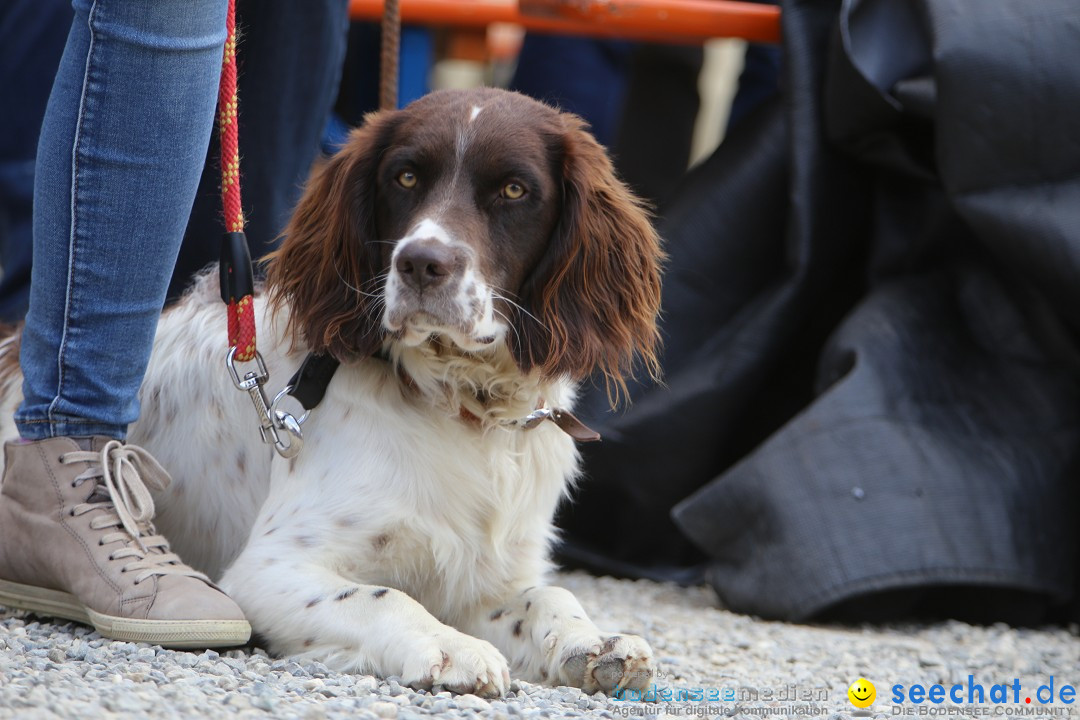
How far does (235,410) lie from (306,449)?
0.27 meters

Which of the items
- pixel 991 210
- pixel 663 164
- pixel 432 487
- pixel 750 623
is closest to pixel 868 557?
pixel 750 623

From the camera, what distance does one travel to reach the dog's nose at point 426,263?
6.78 ft

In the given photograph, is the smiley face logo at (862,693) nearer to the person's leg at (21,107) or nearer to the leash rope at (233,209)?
the leash rope at (233,209)

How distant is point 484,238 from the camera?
2230mm

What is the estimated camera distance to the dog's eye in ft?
7.54

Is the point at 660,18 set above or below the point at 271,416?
above

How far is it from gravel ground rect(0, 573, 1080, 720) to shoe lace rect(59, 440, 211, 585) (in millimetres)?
163

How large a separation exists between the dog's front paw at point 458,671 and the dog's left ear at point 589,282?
2.06 ft

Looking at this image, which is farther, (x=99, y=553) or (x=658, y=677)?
(x=658, y=677)

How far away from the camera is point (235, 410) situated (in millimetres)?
2475

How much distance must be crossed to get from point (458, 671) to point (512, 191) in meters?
0.93

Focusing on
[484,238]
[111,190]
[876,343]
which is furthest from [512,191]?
[876,343]

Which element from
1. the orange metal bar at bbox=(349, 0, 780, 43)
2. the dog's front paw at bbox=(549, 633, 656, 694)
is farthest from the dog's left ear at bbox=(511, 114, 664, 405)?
the orange metal bar at bbox=(349, 0, 780, 43)

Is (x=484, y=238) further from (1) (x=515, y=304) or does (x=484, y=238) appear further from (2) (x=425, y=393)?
A: (2) (x=425, y=393)
